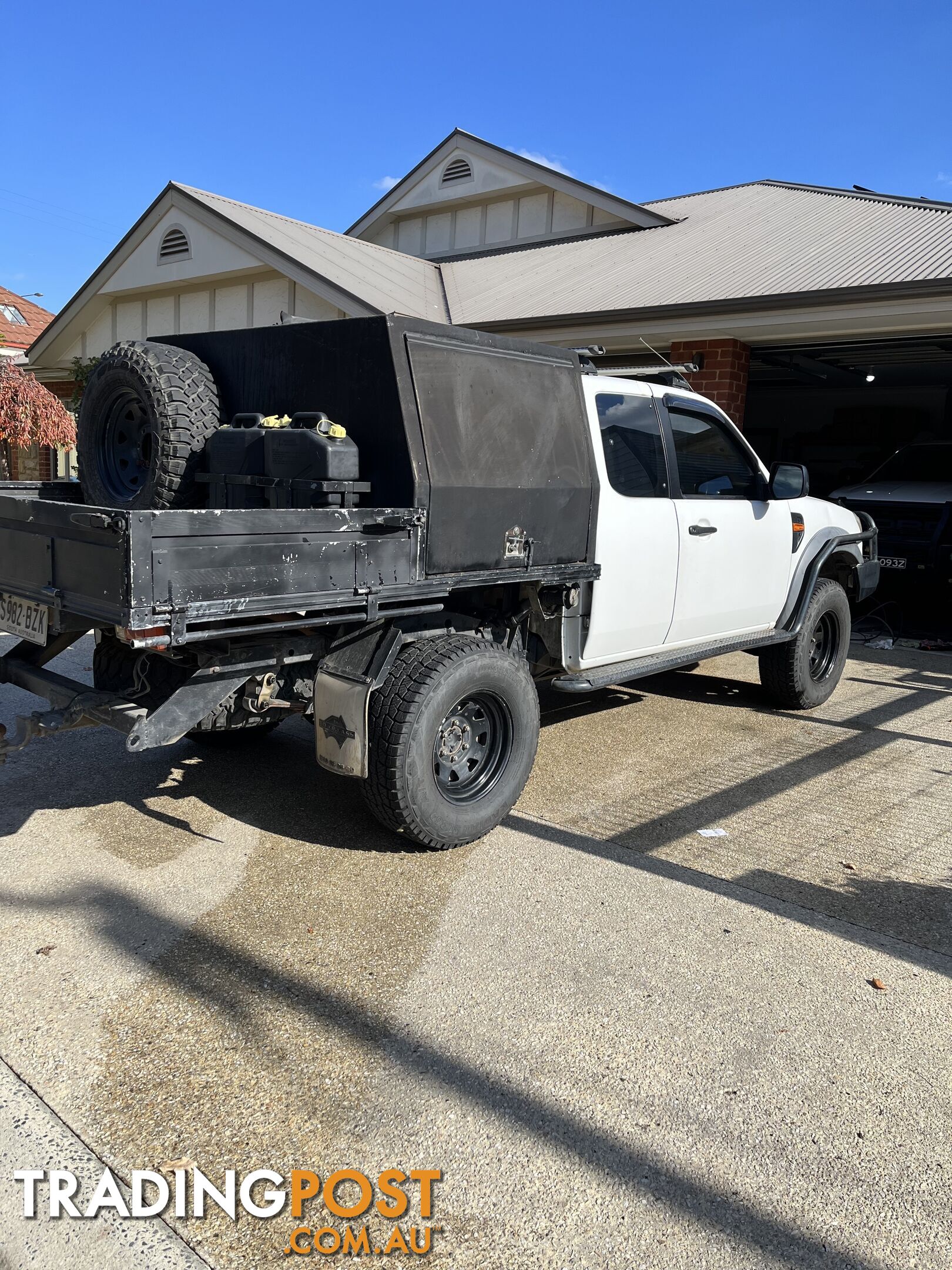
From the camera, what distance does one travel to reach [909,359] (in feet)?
40.5

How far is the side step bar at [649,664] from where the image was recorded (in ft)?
16.3

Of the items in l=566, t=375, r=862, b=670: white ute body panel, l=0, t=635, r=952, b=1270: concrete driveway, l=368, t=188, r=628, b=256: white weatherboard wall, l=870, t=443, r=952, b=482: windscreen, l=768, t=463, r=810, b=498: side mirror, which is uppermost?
l=368, t=188, r=628, b=256: white weatherboard wall

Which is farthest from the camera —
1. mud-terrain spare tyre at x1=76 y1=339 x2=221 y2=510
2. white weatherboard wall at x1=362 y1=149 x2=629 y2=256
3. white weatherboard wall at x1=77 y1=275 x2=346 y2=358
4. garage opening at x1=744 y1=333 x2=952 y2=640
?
white weatherboard wall at x1=362 y1=149 x2=629 y2=256

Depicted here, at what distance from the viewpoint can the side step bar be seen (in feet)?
16.3

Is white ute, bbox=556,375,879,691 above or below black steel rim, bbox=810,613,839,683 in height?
above

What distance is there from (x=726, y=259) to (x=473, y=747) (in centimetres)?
770

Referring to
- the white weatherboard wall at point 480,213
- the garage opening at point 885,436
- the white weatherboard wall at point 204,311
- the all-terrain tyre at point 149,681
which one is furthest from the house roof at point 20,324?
the all-terrain tyre at point 149,681

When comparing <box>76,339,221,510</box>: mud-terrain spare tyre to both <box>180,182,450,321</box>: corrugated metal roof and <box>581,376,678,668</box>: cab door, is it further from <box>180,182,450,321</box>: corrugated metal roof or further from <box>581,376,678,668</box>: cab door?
<box>180,182,450,321</box>: corrugated metal roof

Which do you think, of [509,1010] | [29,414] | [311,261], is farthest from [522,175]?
[509,1010]

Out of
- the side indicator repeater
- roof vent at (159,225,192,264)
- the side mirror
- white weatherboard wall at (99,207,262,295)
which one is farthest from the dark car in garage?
roof vent at (159,225,192,264)

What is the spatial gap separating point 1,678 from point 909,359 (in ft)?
37.7

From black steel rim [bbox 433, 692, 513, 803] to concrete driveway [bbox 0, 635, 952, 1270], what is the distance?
277 millimetres

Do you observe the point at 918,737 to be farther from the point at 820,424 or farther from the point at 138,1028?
the point at 820,424

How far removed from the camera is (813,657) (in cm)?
708
